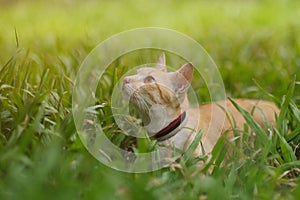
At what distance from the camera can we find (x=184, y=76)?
3191 millimetres

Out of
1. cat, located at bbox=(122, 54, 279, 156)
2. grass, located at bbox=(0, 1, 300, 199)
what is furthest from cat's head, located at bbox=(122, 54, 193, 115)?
grass, located at bbox=(0, 1, 300, 199)

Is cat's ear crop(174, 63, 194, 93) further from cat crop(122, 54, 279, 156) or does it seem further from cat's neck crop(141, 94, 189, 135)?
cat's neck crop(141, 94, 189, 135)

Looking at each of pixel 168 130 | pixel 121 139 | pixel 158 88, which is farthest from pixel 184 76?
pixel 121 139

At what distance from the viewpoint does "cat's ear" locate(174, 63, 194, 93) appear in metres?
3.19

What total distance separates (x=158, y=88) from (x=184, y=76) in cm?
13

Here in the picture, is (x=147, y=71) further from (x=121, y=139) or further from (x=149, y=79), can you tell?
(x=121, y=139)

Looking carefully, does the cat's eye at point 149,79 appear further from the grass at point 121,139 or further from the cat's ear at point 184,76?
the grass at point 121,139

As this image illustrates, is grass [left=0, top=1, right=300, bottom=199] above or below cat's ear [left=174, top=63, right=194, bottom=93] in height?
below

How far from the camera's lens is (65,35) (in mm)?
6406

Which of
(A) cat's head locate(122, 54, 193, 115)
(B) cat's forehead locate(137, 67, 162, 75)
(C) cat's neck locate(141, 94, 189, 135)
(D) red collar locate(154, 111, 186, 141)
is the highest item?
(B) cat's forehead locate(137, 67, 162, 75)

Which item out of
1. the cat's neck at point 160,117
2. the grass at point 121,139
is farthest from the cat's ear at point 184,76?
the grass at point 121,139

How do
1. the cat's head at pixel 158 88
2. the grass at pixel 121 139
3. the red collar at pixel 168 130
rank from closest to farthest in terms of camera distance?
the grass at pixel 121 139 → the cat's head at pixel 158 88 → the red collar at pixel 168 130

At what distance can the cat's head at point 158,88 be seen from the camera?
3139 millimetres

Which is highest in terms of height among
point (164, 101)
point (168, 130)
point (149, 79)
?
point (149, 79)
